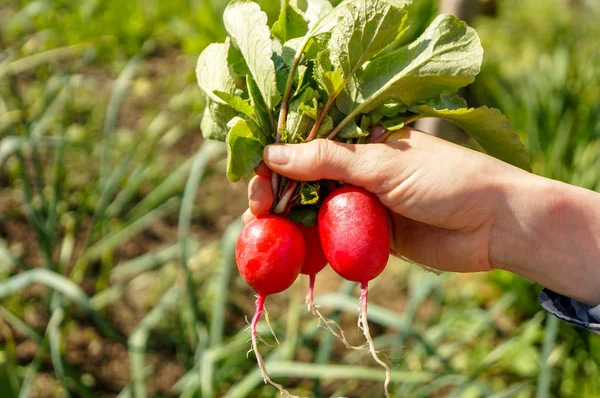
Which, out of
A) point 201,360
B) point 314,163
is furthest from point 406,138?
point 201,360

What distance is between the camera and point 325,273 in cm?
242

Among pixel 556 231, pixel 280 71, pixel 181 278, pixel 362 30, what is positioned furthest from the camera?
pixel 181 278

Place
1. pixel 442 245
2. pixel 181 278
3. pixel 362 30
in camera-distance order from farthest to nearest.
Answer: pixel 181 278, pixel 442 245, pixel 362 30

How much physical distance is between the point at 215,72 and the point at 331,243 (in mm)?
363

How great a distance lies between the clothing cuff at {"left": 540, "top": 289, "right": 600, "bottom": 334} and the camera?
3.84 feet

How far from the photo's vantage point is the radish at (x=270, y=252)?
40.4 inches

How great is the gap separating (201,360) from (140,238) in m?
0.96

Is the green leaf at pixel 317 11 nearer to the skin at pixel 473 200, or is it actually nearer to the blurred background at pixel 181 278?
the skin at pixel 473 200

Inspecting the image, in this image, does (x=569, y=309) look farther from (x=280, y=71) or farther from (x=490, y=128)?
(x=280, y=71)

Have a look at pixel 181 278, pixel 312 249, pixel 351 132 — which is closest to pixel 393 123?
pixel 351 132

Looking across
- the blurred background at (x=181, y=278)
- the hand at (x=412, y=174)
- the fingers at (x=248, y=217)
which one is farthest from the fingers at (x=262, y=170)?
the blurred background at (x=181, y=278)

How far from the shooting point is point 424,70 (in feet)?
3.20

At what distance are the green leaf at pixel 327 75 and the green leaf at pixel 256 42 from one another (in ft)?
0.23

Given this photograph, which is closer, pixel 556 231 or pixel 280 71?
pixel 280 71
